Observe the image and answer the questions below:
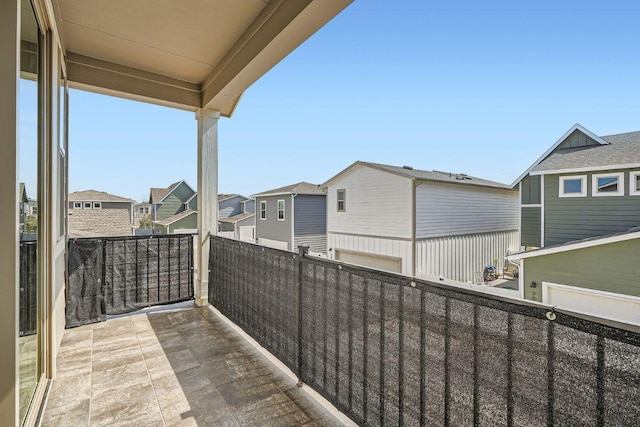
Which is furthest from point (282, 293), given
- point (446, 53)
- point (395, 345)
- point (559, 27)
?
point (559, 27)

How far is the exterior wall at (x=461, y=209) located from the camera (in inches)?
422

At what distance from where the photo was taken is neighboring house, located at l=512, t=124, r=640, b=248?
25.3ft

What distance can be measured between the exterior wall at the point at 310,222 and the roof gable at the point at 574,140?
814 centimetres

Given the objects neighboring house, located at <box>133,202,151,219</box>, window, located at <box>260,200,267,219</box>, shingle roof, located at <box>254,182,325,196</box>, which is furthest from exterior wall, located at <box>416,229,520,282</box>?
neighboring house, located at <box>133,202,151,219</box>

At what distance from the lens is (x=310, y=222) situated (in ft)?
48.1

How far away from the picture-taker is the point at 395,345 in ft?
4.73

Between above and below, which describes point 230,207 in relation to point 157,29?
below

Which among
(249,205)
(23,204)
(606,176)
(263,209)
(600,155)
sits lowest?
(23,204)

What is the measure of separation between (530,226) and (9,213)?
11.9 metres

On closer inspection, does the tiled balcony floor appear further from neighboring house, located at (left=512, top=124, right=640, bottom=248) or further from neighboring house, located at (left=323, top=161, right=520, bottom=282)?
neighboring house, located at (left=512, top=124, right=640, bottom=248)

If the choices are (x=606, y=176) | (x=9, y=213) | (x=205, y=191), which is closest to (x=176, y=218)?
(x=205, y=191)

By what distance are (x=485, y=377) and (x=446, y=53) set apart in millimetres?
9565

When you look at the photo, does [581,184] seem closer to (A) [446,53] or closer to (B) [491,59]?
(B) [491,59]

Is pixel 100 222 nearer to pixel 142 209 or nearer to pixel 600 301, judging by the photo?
pixel 600 301
